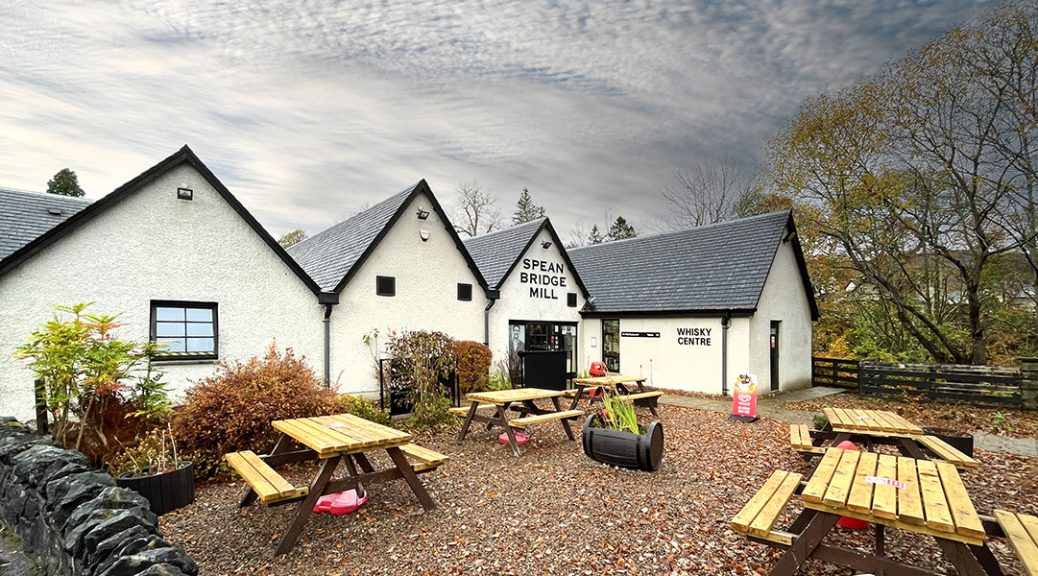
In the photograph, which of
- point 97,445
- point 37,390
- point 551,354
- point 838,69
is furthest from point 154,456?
point 838,69

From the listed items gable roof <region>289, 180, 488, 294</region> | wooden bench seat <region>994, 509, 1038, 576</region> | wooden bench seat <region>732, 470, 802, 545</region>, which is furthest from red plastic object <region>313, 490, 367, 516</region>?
gable roof <region>289, 180, 488, 294</region>

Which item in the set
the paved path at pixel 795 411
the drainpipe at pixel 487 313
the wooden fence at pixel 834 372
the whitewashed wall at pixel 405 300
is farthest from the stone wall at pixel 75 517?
the wooden fence at pixel 834 372

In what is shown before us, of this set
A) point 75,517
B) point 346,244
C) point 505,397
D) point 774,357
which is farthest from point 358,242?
point 774,357

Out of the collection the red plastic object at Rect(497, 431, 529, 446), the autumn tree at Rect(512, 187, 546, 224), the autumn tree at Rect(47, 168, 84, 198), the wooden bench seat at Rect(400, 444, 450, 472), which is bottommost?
the red plastic object at Rect(497, 431, 529, 446)

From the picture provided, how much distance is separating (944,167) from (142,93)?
1954 centimetres

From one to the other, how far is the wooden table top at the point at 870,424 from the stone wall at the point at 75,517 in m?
7.00

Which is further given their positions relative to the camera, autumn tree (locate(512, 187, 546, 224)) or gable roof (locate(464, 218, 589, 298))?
autumn tree (locate(512, 187, 546, 224))

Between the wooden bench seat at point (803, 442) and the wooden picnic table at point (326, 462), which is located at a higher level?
the wooden picnic table at point (326, 462)

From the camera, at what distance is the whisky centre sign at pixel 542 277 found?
15.2 metres

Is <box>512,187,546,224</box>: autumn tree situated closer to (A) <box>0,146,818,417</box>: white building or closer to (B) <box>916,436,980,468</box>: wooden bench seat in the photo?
(A) <box>0,146,818,417</box>: white building

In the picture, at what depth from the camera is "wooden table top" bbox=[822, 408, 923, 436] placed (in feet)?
18.4

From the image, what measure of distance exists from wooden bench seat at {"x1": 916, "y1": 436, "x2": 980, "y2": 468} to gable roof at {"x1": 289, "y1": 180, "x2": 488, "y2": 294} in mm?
10182

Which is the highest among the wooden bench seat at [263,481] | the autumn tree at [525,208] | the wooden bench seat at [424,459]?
the autumn tree at [525,208]

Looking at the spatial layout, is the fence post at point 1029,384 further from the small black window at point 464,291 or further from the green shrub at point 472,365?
the small black window at point 464,291
